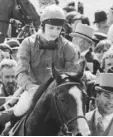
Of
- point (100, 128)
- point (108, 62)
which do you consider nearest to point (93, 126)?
point (100, 128)

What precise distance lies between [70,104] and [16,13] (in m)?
8.47

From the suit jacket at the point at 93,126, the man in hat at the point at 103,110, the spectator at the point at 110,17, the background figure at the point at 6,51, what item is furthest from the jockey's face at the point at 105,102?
→ the spectator at the point at 110,17

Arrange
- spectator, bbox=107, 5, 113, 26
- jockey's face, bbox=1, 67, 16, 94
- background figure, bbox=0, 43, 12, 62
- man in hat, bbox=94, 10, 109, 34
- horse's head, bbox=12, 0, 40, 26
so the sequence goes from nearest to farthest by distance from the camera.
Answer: jockey's face, bbox=1, 67, 16, 94, background figure, bbox=0, 43, 12, 62, man in hat, bbox=94, 10, 109, 34, spectator, bbox=107, 5, 113, 26, horse's head, bbox=12, 0, 40, 26

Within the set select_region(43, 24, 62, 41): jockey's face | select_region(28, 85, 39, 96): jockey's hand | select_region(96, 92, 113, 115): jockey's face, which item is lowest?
select_region(96, 92, 113, 115): jockey's face

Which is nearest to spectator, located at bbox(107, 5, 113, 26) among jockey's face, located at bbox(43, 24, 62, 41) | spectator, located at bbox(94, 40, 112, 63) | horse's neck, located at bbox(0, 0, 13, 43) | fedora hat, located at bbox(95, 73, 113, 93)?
spectator, located at bbox(94, 40, 112, 63)

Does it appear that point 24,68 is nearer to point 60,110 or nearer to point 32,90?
point 32,90

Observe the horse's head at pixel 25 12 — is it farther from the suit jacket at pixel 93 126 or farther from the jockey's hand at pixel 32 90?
the suit jacket at pixel 93 126

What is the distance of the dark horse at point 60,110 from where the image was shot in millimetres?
5406

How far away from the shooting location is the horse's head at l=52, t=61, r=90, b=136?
5.38m

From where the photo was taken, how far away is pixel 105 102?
20.3ft

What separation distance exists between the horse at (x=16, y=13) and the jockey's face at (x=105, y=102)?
7.37 meters

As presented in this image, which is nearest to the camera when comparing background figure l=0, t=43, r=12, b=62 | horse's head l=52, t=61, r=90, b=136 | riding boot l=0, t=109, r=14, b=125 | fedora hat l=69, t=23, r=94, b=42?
horse's head l=52, t=61, r=90, b=136

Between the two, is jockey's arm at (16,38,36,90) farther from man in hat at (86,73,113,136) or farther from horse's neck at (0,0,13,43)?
horse's neck at (0,0,13,43)

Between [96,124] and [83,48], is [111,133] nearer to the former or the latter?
[96,124]
